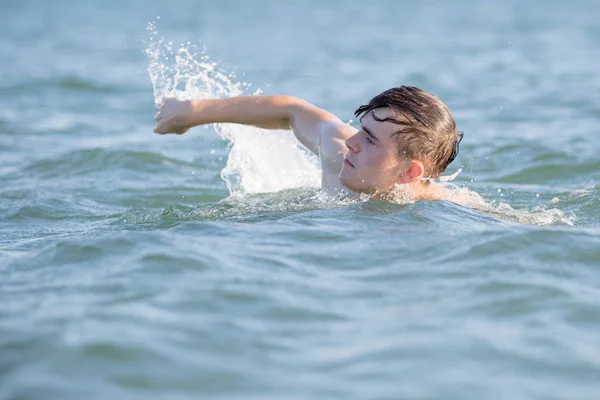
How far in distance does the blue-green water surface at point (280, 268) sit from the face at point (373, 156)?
19 cm

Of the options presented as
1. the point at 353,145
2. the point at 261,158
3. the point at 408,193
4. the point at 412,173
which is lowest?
the point at 408,193

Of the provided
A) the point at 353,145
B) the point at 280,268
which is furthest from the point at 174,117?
the point at 280,268

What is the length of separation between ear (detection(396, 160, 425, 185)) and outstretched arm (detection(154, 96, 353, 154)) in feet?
1.94

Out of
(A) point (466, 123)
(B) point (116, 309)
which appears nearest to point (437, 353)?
(B) point (116, 309)

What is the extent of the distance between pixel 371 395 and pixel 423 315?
0.72 metres

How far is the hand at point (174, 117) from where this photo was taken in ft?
18.7

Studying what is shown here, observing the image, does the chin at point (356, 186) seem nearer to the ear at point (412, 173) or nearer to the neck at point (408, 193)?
the neck at point (408, 193)

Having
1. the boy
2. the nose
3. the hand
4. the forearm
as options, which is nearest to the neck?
the boy

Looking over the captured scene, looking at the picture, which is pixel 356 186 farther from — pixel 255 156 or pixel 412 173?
pixel 255 156

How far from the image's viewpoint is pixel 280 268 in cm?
417

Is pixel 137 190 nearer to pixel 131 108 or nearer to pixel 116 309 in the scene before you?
pixel 116 309

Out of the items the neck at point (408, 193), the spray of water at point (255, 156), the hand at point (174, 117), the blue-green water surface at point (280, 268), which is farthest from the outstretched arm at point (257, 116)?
the spray of water at point (255, 156)

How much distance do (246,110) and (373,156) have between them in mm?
1052

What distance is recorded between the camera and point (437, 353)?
3223 millimetres
